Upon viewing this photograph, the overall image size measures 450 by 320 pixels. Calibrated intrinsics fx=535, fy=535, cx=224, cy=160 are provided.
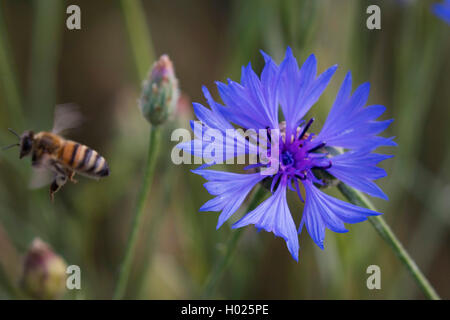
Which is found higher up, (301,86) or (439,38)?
(439,38)

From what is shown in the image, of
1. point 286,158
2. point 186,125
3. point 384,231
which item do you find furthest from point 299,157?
point 186,125

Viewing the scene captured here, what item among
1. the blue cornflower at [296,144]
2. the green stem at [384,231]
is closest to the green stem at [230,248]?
the blue cornflower at [296,144]

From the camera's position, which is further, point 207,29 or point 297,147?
point 207,29

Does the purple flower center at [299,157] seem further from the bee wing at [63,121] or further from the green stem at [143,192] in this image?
the bee wing at [63,121]

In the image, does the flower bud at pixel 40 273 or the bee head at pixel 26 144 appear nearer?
the bee head at pixel 26 144

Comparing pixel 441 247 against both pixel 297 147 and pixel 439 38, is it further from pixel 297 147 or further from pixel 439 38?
pixel 297 147

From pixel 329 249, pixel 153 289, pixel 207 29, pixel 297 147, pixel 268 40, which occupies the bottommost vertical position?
pixel 153 289
